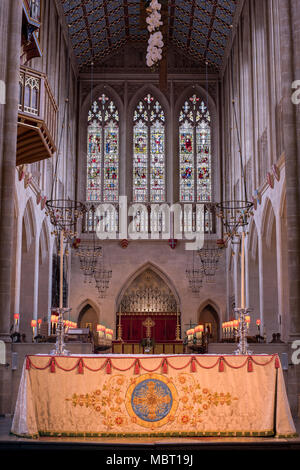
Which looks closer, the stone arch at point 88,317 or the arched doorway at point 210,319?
the arched doorway at point 210,319

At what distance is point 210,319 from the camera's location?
29859 mm

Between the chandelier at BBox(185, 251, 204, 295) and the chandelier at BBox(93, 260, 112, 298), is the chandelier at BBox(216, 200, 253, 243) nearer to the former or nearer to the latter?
the chandelier at BBox(185, 251, 204, 295)

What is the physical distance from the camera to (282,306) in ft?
59.2

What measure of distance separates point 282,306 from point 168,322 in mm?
12064

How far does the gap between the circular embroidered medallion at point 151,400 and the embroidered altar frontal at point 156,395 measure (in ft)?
0.05

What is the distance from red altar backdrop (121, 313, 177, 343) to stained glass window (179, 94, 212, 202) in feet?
20.3

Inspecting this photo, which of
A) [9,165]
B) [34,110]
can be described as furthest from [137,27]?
[9,165]

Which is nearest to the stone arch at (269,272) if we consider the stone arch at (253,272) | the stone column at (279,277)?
the stone arch at (253,272)

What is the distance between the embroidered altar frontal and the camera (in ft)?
26.5

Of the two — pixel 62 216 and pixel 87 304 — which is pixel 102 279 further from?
pixel 62 216

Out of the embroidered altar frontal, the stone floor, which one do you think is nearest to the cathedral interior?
the embroidered altar frontal

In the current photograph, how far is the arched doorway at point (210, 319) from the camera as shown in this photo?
1167 inches

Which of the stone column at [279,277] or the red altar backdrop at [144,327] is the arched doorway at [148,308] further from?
the stone column at [279,277]
